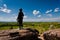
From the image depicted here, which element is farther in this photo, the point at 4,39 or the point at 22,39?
the point at 22,39

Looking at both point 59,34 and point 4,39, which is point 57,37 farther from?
point 4,39

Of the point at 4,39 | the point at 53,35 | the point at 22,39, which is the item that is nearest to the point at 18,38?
the point at 22,39

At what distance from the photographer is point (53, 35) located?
46.7 feet

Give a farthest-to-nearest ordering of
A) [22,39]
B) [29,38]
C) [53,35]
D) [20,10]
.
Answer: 1. [20,10]
2. [29,38]
3. [22,39]
4. [53,35]

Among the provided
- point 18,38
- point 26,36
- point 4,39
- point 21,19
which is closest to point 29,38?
point 26,36

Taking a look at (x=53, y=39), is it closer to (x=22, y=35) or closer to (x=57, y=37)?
(x=57, y=37)

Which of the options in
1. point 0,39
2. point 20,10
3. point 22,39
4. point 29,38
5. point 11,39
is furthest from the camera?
point 20,10

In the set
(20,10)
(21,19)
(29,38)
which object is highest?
(20,10)

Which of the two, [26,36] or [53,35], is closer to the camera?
[53,35]

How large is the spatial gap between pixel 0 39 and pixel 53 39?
610cm

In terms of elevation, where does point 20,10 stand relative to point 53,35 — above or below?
above

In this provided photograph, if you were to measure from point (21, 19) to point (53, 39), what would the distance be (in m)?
8.24

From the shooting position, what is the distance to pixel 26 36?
16.4 metres

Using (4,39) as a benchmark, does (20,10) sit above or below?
above
